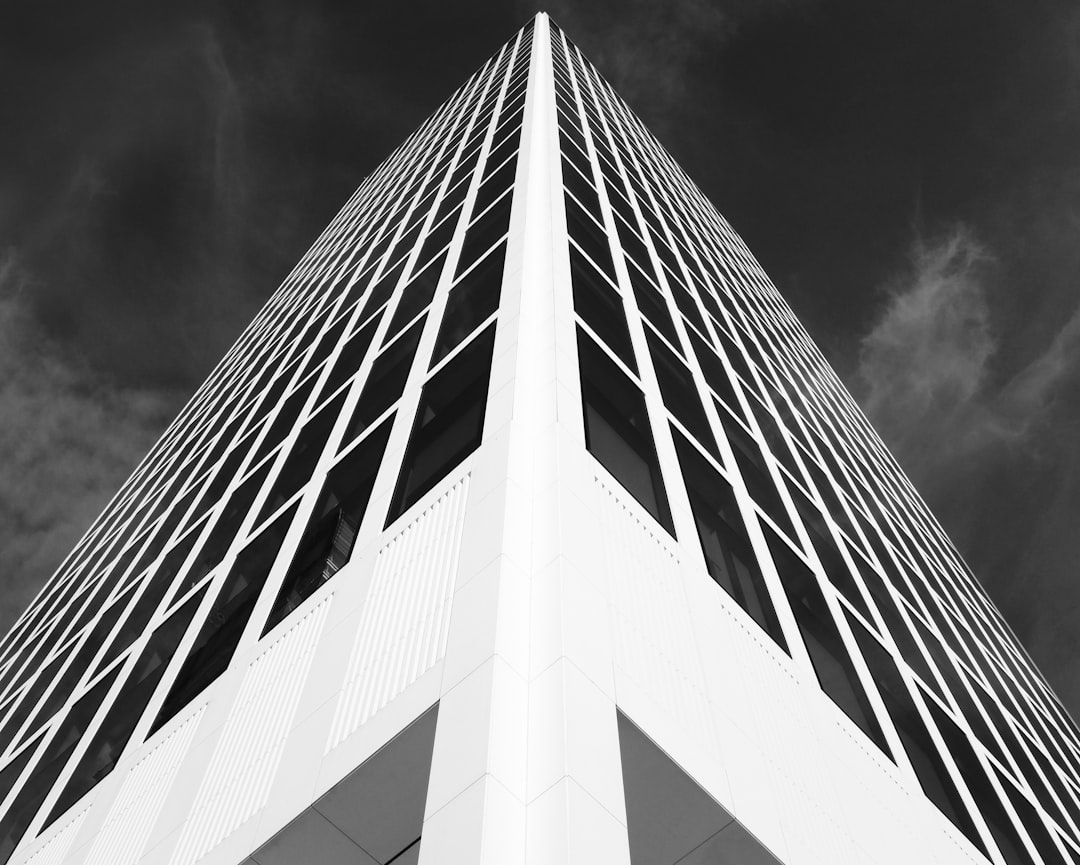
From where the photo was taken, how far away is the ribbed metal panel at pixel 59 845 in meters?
16.3

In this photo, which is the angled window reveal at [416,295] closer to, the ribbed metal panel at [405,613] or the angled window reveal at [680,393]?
the angled window reveal at [680,393]

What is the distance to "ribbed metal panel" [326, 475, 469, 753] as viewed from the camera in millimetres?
11328

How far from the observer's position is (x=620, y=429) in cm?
1608

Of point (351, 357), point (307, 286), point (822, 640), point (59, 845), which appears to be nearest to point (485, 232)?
point (351, 357)

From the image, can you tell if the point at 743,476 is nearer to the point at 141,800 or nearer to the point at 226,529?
the point at 226,529

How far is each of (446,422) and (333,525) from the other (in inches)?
97.9

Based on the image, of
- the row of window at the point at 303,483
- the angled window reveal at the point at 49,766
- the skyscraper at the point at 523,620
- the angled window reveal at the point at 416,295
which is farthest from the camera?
the angled window reveal at the point at 416,295

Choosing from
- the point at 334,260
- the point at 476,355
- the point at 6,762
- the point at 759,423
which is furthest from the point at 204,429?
the point at 476,355

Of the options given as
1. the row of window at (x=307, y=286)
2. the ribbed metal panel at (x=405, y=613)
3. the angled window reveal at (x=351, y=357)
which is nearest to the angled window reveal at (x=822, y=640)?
the ribbed metal panel at (x=405, y=613)

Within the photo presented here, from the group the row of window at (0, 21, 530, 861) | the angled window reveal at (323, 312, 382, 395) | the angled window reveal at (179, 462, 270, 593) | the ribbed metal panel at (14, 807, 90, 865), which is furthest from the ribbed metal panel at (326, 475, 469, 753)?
the angled window reveal at (323, 312, 382, 395)

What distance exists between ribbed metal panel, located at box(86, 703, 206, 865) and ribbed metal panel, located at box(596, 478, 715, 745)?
6480 mm

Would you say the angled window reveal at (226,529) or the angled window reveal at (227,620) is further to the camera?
the angled window reveal at (226,529)

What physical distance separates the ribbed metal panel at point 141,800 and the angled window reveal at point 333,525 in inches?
73.9

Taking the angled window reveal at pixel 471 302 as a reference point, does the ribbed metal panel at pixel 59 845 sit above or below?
below
